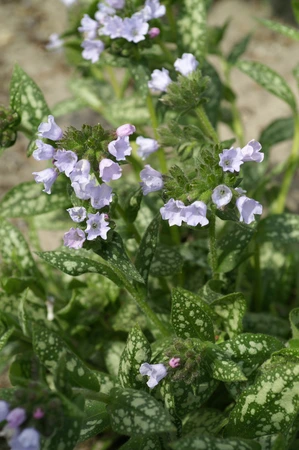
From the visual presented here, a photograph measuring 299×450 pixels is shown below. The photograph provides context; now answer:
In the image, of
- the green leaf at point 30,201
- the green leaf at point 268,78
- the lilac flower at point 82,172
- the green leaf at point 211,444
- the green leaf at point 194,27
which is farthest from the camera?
the green leaf at point 268,78

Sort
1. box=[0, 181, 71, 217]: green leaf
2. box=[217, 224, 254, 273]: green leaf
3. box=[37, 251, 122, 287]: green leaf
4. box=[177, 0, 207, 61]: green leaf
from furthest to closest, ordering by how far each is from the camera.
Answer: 1. box=[177, 0, 207, 61]: green leaf
2. box=[0, 181, 71, 217]: green leaf
3. box=[217, 224, 254, 273]: green leaf
4. box=[37, 251, 122, 287]: green leaf

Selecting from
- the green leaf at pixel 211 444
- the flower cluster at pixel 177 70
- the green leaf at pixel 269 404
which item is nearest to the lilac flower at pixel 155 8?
the flower cluster at pixel 177 70

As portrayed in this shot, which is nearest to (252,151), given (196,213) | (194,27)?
(196,213)

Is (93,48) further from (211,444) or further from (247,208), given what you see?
(211,444)

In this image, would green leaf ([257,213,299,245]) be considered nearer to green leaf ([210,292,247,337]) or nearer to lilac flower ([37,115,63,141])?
green leaf ([210,292,247,337])

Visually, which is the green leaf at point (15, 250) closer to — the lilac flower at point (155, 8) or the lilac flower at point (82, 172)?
the lilac flower at point (82, 172)

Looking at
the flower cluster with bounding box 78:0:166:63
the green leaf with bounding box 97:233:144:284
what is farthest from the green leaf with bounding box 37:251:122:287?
the flower cluster with bounding box 78:0:166:63

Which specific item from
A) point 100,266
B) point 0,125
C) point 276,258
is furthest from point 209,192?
point 276,258
